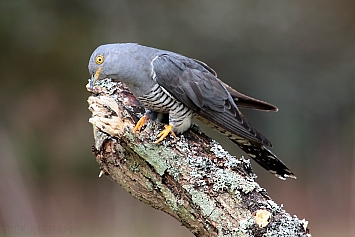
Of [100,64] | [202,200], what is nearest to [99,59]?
[100,64]

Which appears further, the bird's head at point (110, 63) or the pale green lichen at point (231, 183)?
the bird's head at point (110, 63)

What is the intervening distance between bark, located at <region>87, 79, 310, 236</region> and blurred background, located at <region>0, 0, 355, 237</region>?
3572 millimetres

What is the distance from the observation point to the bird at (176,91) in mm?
2537

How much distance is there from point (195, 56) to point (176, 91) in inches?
166

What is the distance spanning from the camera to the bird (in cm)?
254

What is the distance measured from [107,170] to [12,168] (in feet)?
13.5

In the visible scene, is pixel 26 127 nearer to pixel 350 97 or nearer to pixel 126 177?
pixel 126 177

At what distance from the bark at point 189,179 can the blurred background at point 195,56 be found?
3.57 meters

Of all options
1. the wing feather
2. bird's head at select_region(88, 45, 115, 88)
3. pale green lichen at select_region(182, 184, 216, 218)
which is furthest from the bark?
the wing feather

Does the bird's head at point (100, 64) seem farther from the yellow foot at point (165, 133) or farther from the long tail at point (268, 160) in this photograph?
the long tail at point (268, 160)


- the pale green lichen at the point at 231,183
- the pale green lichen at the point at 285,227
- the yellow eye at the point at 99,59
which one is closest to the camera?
the pale green lichen at the point at 285,227

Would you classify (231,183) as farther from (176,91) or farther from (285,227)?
(176,91)

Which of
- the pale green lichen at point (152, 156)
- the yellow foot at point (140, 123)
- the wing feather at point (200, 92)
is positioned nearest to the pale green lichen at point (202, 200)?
the pale green lichen at point (152, 156)

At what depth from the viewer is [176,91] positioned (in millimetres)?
2676
